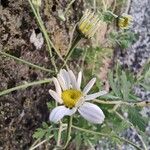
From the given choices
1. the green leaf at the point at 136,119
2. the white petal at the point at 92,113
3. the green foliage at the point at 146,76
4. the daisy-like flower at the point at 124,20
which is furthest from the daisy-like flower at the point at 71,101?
the green foliage at the point at 146,76

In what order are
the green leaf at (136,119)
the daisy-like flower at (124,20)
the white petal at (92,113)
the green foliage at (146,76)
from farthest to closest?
the green foliage at (146,76) → the daisy-like flower at (124,20) → the green leaf at (136,119) → the white petal at (92,113)

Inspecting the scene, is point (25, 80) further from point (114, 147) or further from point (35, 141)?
point (114, 147)

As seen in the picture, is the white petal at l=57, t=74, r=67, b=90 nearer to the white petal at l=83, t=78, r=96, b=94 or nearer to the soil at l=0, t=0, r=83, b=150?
the white petal at l=83, t=78, r=96, b=94

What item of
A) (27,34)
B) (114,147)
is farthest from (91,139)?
(114,147)

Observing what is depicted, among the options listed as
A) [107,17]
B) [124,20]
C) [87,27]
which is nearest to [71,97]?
[87,27]

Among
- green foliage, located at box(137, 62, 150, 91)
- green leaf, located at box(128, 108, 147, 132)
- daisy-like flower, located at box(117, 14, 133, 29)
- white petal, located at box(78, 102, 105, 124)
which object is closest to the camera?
white petal, located at box(78, 102, 105, 124)

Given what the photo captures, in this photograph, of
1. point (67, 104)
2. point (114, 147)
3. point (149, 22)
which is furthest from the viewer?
point (149, 22)

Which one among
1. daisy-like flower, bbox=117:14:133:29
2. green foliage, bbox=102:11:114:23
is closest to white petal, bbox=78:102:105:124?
daisy-like flower, bbox=117:14:133:29

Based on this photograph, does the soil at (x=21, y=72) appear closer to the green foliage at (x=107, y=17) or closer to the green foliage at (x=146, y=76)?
the green foliage at (x=107, y=17)
